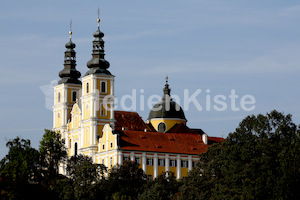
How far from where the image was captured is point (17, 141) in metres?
108

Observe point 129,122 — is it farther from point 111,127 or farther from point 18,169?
point 18,169

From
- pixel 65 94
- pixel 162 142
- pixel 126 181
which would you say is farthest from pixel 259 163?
pixel 65 94

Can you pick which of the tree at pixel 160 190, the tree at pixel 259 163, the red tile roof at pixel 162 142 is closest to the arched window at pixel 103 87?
the red tile roof at pixel 162 142

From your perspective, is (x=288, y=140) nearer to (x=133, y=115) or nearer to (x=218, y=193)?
(x=218, y=193)

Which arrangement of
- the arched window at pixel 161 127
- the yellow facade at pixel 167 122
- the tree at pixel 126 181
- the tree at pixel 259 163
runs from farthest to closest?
the yellow facade at pixel 167 122 → the arched window at pixel 161 127 → the tree at pixel 126 181 → the tree at pixel 259 163

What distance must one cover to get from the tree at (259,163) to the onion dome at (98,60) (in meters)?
42.1

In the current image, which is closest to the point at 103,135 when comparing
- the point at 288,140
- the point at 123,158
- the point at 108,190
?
the point at 123,158

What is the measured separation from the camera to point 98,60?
128250 millimetres

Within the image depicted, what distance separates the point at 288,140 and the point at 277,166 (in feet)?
9.00

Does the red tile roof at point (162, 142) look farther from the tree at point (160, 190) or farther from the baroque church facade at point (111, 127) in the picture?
the tree at point (160, 190)

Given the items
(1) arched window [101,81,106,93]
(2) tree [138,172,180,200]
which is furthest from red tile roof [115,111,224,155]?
(2) tree [138,172,180,200]

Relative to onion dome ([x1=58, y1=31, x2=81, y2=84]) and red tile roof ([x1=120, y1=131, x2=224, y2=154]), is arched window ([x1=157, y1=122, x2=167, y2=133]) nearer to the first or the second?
red tile roof ([x1=120, y1=131, x2=224, y2=154])

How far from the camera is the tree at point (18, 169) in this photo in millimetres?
93188

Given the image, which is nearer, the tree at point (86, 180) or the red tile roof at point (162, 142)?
the tree at point (86, 180)
